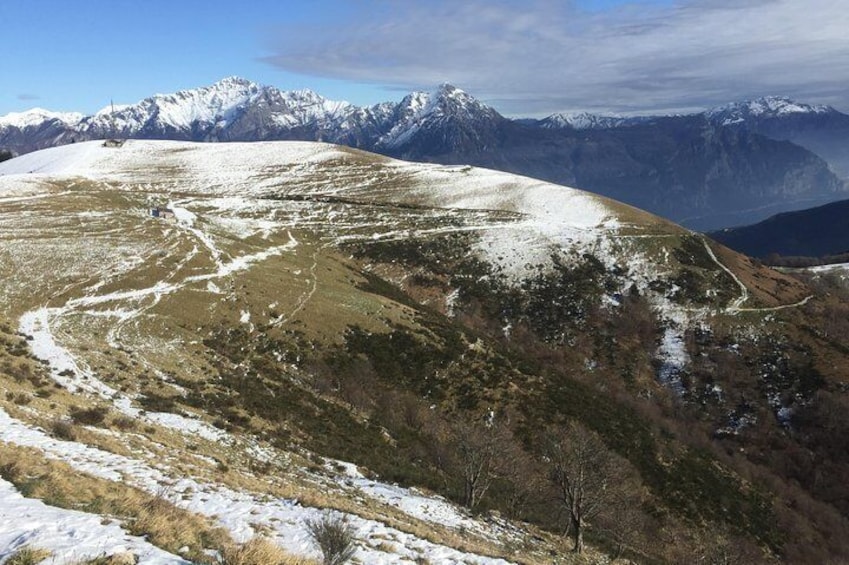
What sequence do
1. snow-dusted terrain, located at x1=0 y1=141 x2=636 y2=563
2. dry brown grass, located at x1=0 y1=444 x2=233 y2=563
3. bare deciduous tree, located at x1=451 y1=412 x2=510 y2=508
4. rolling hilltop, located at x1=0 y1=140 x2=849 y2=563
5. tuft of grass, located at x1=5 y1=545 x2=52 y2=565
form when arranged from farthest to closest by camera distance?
bare deciduous tree, located at x1=451 y1=412 x2=510 y2=508 → rolling hilltop, located at x1=0 y1=140 x2=849 y2=563 → snow-dusted terrain, located at x1=0 y1=141 x2=636 y2=563 → dry brown grass, located at x1=0 y1=444 x2=233 y2=563 → tuft of grass, located at x1=5 y1=545 x2=52 y2=565

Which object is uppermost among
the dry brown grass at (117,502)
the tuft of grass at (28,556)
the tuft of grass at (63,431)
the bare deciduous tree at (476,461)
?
the tuft of grass at (28,556)

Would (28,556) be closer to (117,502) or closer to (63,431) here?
(117,502)

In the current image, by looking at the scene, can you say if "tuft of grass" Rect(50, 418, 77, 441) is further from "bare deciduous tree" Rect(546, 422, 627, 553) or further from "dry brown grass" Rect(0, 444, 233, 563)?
"bare deciduous tree" Rect(546, 422, 627, 553)

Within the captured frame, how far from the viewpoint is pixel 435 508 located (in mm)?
24984

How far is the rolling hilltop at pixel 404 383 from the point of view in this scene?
1838 centimetres

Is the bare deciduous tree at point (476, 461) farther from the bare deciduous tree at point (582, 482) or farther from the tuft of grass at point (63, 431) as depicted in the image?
the tuft of grass at point (63, 431)

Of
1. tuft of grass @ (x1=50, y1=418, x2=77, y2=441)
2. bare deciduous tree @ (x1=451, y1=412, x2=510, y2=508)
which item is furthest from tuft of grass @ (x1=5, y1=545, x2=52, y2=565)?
bare deciduous tree @ (x1=451, y1=412, x2=510, y2=508)

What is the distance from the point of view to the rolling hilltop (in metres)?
18.4

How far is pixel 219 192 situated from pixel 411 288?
2739 inches

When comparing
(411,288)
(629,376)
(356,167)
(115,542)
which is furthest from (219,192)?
(115,542)

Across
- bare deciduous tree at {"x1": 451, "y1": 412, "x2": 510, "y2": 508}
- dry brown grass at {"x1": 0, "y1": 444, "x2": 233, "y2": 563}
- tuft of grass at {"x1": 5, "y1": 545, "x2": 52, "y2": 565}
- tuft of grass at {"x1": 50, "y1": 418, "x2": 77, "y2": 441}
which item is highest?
tuft of grass at {"x1": 5, "y1": 545, "x2": 52, "y2": 565}

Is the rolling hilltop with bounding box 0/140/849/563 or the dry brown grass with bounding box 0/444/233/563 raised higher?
the dry brown grass with bounding box 0/444/233/563

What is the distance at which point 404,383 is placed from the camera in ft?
158

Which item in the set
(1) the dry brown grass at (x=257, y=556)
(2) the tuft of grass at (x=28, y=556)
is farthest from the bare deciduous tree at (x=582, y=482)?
(2) the tuft of grass at (x=28, y=556)
